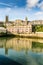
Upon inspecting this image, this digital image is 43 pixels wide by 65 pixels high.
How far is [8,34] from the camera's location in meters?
43.0

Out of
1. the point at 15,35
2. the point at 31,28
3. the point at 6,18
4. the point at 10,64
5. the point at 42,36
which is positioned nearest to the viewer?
the point at 10,64

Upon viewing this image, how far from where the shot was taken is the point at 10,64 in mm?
12016

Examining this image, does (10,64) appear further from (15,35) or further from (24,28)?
(24,28)

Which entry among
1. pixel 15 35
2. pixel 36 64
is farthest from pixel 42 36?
pixel 36 64

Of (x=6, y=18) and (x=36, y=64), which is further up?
(x=6, y=18)

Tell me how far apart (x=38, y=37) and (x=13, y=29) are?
11190 millimetres

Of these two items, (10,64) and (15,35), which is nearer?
(10,64)

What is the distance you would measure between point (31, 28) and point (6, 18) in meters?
19.2

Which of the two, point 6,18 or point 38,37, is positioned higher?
point 6,18

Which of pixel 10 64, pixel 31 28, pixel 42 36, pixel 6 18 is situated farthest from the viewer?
pixel 6 18

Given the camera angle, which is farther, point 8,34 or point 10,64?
point 8,34

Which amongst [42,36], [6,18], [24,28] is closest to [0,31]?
[24,28]

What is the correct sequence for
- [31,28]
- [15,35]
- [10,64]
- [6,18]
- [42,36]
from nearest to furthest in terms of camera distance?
[10,64]
[42,36]
[15,35]
[31,28]
[6,18]

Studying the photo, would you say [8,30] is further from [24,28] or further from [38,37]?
[38,37]
